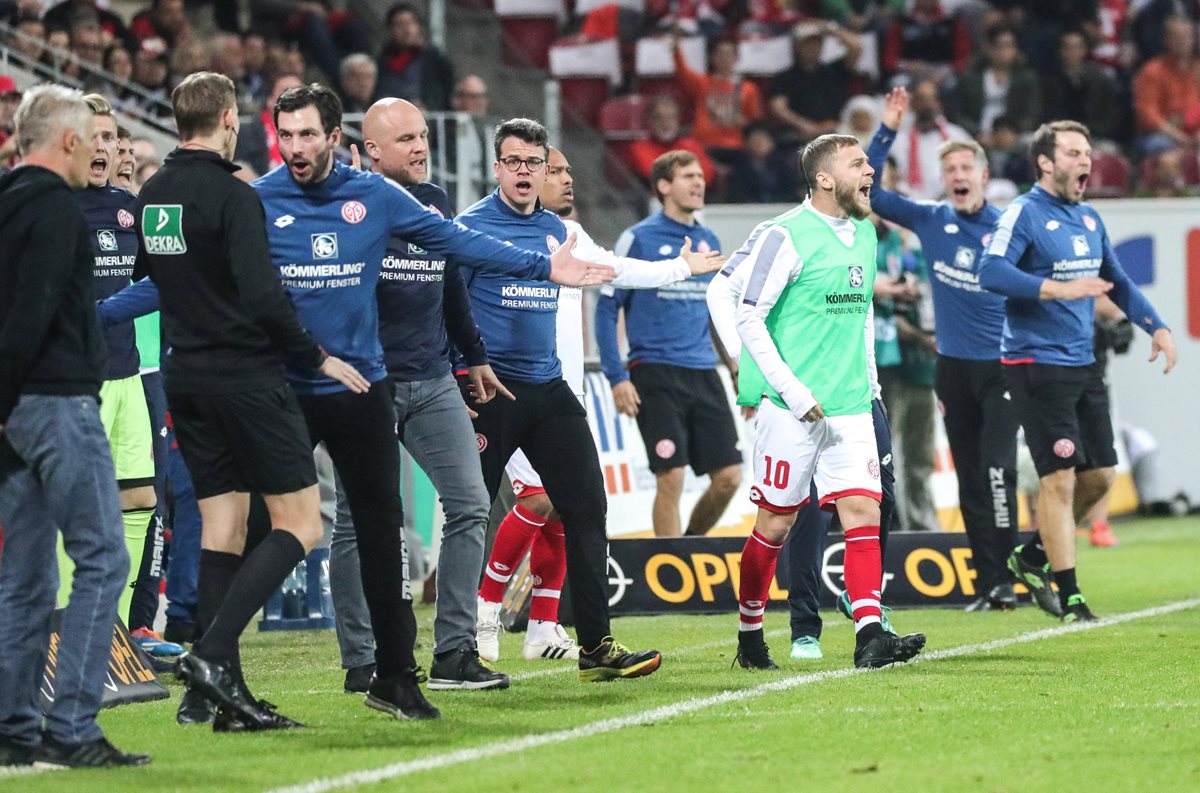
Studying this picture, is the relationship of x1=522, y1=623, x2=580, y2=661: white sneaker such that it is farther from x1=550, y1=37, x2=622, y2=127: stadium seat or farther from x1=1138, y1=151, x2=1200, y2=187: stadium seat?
x1=1138, y1=151, x2=1200, y2=187: stadium seat

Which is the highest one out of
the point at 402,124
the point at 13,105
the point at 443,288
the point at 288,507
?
the point at 13,105

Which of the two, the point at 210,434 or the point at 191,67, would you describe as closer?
the point at 210,434

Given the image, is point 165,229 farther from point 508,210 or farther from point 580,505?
point 508,210

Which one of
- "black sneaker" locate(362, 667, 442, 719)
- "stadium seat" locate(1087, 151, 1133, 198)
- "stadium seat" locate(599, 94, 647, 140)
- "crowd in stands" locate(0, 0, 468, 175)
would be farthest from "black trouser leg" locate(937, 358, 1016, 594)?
"stadium seat" locate(599, 94, 647, 140)

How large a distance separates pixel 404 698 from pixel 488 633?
7.85 feet

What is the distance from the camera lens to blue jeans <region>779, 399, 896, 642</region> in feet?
30.1

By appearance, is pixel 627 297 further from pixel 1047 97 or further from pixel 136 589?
pixel 1047 97

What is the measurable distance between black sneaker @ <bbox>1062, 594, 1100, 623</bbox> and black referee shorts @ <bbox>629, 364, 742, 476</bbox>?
239 cm

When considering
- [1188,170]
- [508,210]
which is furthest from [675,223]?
[1188,170]

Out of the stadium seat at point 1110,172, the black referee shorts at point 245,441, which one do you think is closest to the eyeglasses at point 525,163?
the black referee shorts at point 245,441

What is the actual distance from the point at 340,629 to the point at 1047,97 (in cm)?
1491

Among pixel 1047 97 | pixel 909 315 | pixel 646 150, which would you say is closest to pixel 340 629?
pixel 909 315

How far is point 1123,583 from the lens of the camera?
507 inches

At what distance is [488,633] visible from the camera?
937 centimetres
